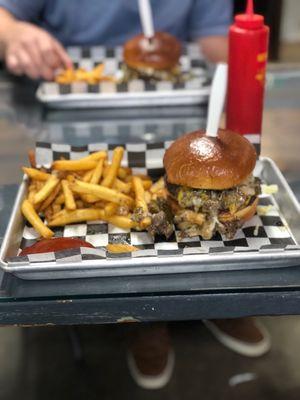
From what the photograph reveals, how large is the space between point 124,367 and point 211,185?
115 cm

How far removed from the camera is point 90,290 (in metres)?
1.24

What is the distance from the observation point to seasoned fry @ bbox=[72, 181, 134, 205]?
1502 mm

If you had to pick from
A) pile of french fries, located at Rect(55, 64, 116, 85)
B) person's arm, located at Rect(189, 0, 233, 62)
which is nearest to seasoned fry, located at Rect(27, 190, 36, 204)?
pile of french fries, located at Rect(55, 64, 116, 85)

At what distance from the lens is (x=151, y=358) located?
7.34ft

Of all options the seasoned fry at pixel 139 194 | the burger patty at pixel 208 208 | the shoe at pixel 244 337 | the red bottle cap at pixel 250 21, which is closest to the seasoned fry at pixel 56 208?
the seasoned fry at pixel 139 194

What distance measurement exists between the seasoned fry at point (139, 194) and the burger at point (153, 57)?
0.86 metres

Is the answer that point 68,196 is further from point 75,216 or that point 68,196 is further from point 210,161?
point 210,161

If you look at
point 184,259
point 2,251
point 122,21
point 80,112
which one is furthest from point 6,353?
point 122,21

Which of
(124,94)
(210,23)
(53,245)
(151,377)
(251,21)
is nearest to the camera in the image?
(53,245)

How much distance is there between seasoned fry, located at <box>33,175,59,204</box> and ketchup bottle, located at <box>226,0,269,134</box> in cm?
68

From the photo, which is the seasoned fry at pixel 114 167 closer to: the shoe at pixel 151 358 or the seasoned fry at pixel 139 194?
the seasoned fry at pixel 139 194

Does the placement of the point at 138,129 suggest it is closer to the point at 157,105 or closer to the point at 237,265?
the point at 157,105

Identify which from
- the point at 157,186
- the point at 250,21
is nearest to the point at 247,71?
the point at 250,21

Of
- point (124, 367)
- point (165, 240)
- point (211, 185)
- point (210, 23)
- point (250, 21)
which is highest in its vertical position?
point (250, 21)
